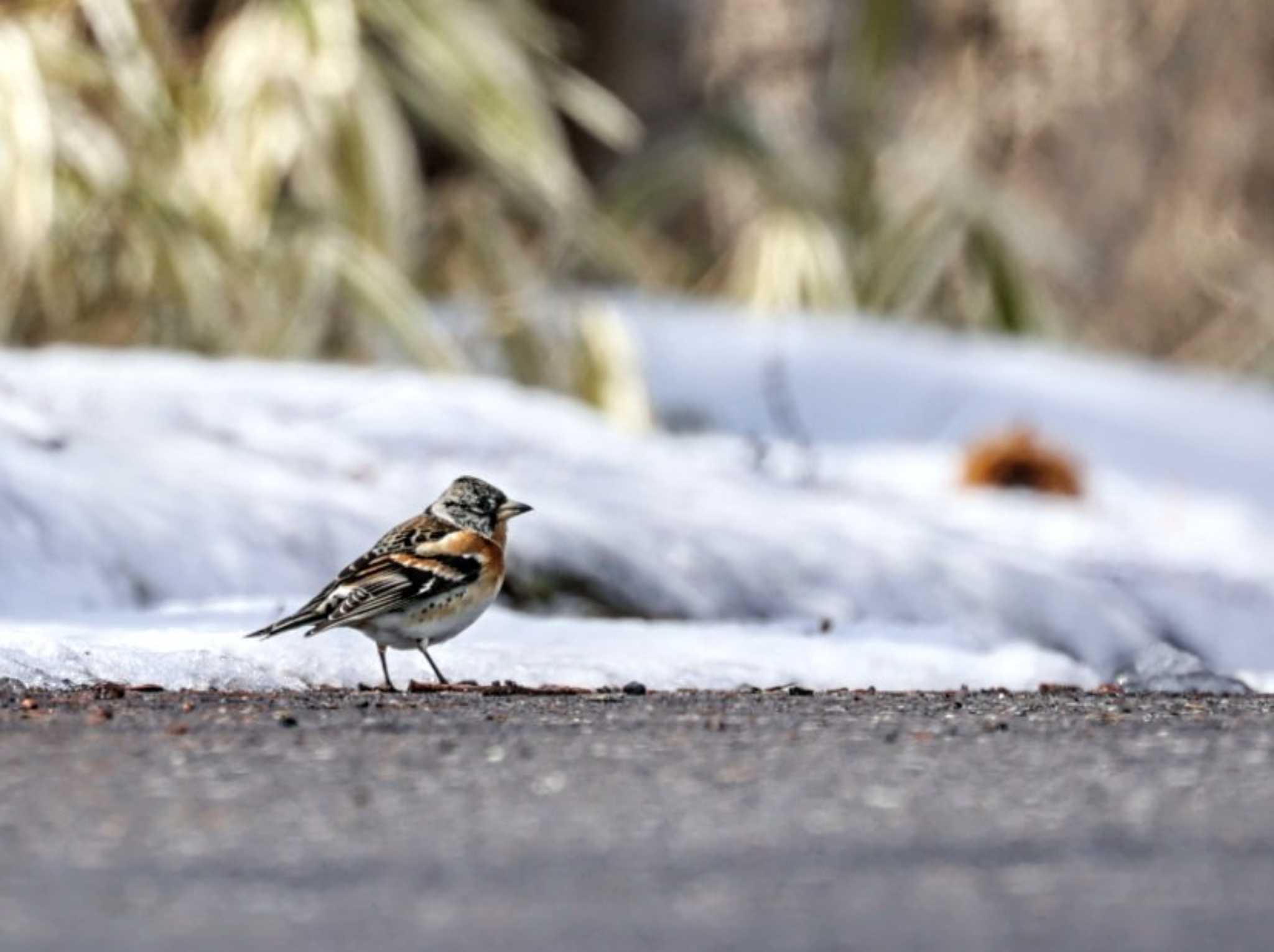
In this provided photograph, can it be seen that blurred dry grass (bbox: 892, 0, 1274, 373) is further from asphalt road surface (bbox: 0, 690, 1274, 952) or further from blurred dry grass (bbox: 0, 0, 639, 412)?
asphalt road surface (bbox: 0, 690, 1274, 952)

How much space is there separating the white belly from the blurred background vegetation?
13.5 ft

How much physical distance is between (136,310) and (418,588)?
4787 millimetres

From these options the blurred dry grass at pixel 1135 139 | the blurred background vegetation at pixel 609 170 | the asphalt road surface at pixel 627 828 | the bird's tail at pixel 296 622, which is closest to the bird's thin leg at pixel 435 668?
the bird's tail at pixel 296 622

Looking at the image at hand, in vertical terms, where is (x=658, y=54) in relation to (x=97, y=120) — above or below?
above

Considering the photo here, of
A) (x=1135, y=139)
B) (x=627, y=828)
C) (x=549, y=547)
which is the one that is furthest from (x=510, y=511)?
(x=1135, y=139)

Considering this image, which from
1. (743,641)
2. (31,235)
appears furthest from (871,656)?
(31,235)

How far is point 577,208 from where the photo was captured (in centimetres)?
1023

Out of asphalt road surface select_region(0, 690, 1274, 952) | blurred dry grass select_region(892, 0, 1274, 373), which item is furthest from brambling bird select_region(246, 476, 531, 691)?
blurred dry grass select_region(892, 0, 1274, 373)

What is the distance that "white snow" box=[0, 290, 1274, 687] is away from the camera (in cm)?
484

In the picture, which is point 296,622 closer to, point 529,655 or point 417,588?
point 417,588

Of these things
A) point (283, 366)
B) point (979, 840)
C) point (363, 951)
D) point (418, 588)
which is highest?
point (283, 366)

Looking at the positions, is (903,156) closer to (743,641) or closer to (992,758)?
(743,641)

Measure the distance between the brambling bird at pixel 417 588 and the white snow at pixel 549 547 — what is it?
16 centimetres

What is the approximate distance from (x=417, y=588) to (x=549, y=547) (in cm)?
169
